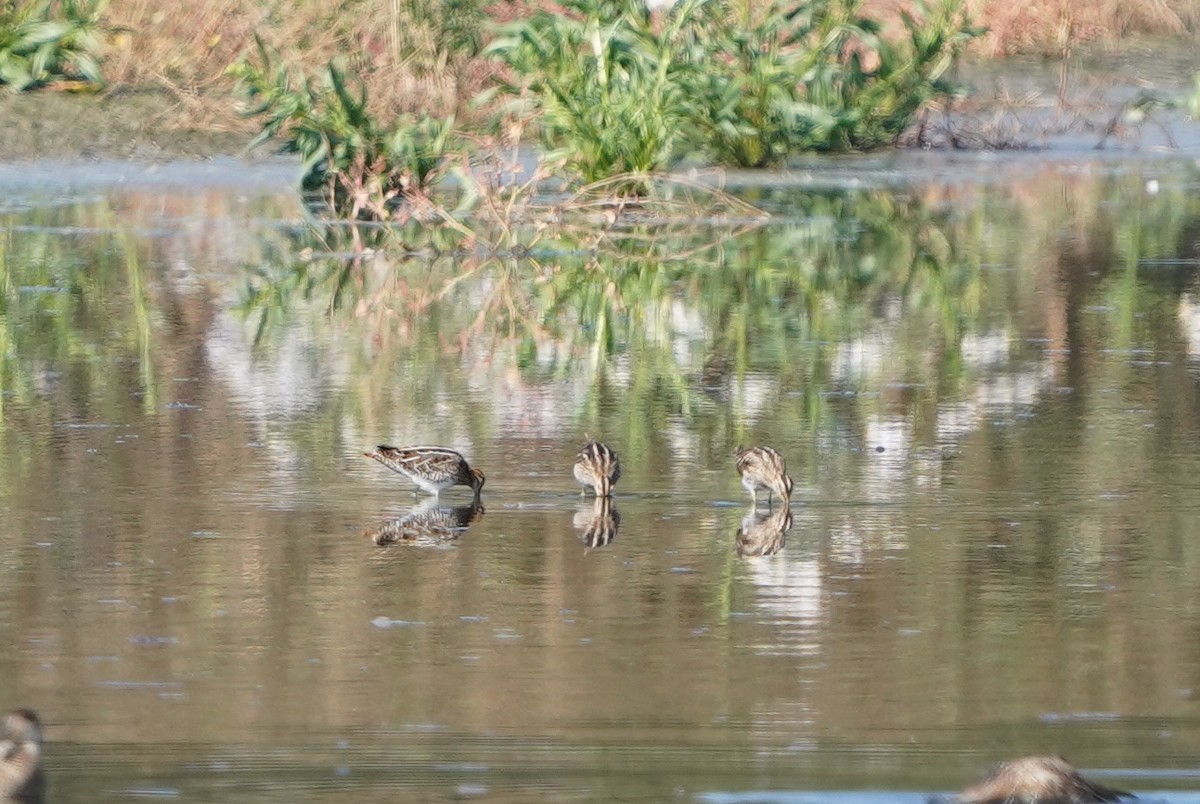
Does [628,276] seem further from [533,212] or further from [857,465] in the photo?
[857,465]

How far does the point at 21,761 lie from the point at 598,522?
299cm

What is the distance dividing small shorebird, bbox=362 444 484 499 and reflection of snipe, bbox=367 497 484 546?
6 cm

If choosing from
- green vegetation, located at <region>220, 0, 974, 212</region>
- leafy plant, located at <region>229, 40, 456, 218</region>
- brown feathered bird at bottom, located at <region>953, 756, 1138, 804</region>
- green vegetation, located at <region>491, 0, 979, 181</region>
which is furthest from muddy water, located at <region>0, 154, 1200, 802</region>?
green vegetation, located at <region>491, 0, 979, 181</region>

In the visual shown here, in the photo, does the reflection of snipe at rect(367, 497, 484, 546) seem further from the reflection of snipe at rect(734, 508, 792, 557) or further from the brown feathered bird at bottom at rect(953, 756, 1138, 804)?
the brown feathered bird at bottom at rect(953, 756, 1138, 804)

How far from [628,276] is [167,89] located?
31.0 ft

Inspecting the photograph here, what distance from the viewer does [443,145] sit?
16.8 meters

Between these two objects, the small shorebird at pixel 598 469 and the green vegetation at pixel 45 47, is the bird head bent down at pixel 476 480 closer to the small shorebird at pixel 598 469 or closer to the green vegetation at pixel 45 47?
the small shorebird at pixel 598 469

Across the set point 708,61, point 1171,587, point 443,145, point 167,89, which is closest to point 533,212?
point 443,145

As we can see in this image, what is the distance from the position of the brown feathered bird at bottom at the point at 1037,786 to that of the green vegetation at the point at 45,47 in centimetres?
1797

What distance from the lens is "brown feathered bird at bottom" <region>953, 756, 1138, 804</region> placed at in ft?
14.9

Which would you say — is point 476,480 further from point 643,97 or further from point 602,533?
point 643,97

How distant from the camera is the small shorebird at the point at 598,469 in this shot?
772cm

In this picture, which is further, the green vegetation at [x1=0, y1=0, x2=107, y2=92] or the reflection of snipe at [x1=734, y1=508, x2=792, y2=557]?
the green vegetation at [x1=0, y1=0, x2=107, y2=92]

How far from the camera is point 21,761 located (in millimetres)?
4660
